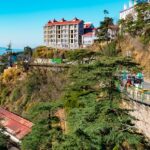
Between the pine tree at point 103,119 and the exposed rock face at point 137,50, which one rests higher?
the exposed rock face at point 137,50

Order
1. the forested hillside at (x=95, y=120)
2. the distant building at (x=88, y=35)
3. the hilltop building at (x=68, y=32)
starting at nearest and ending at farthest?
the forested hillside at (x=95, y=120) < the distant building at (x=88, y=35) < the hilltop building at (x=68, y=32)

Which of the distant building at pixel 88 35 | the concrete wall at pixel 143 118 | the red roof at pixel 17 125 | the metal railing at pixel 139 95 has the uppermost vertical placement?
the distant building at pixel 88 35

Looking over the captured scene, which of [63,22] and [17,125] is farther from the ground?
[63,22]

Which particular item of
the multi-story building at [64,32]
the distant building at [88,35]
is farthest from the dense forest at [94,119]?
the multi-story building at [64,32]

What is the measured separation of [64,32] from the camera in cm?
10606

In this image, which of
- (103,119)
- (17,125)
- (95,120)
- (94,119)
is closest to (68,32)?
(17,125)

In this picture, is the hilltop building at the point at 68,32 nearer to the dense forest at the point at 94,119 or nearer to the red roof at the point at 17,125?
the red roof at the point at 17,125

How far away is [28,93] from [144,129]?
3420cm

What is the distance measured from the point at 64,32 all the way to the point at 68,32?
219 cm

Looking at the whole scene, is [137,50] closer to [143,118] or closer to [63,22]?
[143,118]

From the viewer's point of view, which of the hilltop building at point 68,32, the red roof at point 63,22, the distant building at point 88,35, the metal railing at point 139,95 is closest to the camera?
the metal railing at point 139,95

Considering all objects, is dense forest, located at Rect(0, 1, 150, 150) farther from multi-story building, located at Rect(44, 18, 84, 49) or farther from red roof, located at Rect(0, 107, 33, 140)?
multi-story building, located at Rect(44, 18, 84, 49)

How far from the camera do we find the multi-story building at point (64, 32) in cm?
10331

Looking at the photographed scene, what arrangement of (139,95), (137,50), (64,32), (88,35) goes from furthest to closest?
(64,32)
(88,35)
(137,50)
(139,95)
